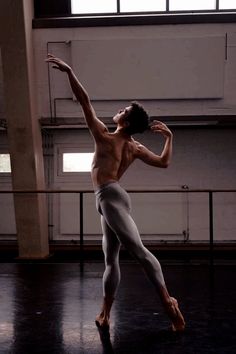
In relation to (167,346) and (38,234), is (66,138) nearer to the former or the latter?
(38,234)

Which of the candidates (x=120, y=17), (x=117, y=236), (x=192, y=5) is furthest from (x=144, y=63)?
(x=117, y=236)

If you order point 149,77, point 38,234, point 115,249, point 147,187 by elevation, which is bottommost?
point 38,234

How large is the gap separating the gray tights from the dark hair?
1.14 feet

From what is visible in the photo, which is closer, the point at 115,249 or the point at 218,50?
the point at 115,249

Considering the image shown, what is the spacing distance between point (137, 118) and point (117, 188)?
42 cm

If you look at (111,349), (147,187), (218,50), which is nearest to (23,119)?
(147,187)

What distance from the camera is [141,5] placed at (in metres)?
6.16

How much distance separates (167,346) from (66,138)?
4.55 meters

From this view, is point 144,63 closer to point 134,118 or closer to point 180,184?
point 180,184

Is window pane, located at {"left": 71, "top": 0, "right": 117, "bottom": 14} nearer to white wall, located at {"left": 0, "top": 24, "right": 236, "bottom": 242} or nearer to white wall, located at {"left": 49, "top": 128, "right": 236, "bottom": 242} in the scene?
white wall, located at {"left": 0, "top": 24, "right": 236, "bottom": 242}

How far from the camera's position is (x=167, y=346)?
2523 millimetres

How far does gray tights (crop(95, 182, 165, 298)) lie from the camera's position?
2.71 m

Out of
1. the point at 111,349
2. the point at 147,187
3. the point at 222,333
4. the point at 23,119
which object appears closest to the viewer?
the point at 111,349

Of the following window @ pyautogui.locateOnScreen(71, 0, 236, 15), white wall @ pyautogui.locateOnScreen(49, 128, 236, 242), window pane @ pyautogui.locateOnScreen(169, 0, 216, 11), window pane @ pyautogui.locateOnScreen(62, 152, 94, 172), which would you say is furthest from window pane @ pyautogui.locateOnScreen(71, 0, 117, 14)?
window pane @ pyautogui.locateOnScreen(62, 152, 94, 172)
